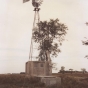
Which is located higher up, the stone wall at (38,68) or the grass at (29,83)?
the stone wall at (38,68)

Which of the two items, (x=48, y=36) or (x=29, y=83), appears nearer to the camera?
(x=29, y=83)

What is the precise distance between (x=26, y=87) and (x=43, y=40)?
16195 millimetres

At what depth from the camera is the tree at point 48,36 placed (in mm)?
32781

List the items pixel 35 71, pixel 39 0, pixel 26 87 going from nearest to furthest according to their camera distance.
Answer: pixel 26 87 → pixel 35 71 → pixel 39 0

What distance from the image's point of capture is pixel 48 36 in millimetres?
33250

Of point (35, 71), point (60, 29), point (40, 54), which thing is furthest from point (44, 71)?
point (60, 29)

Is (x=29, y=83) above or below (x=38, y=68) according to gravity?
below

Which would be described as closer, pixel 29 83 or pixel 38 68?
pixel 29 83

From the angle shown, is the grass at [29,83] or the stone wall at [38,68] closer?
the grass at [29,83]

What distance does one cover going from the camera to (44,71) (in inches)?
1010

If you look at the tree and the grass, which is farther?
the tree

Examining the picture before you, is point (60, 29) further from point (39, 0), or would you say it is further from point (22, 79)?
point (22, 79)

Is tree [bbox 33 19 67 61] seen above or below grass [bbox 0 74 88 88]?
above

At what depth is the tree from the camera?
3278 centimetres
